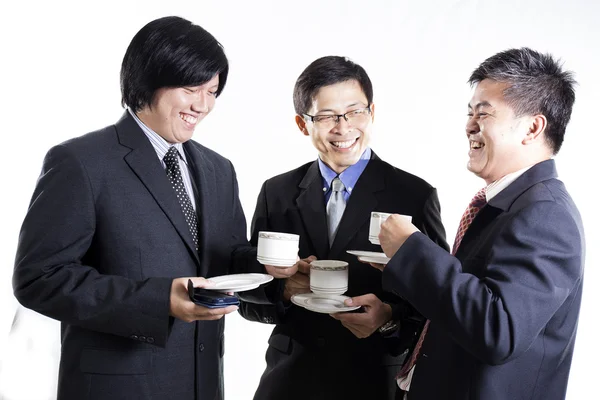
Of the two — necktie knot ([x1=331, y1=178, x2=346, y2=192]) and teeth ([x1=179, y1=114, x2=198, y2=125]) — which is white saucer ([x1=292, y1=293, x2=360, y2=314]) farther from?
teeth ([x1=179, y1=114, x2=198, y2=125])

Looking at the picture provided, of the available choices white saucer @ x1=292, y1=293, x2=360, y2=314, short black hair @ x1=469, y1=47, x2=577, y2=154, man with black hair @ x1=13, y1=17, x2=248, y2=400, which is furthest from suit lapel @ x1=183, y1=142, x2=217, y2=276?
short black hair @ x1=469, y1=47, x2=577, y2=154

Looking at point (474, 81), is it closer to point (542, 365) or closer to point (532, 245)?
point (532, 245)

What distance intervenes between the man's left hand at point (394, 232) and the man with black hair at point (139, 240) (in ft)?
1.57

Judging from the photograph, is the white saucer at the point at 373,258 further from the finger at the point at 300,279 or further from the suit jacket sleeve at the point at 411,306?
the finger at the point at 300,279

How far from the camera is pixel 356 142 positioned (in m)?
2.52

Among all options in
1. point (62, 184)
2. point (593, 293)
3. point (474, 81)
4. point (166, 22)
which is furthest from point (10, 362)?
point (593, 293)

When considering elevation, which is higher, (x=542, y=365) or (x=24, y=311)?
(x=542, y=365)

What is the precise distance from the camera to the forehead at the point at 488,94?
6.04 feet

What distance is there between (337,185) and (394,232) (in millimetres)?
746

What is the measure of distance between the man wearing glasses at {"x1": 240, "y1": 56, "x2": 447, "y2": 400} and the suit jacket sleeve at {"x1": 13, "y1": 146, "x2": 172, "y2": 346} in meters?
0.55

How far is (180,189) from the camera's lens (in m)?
2.10

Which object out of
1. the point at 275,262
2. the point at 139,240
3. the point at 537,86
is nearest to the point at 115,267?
the point at 139,240

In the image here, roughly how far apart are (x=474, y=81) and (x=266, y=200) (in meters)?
1.05

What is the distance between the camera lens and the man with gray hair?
157cm
